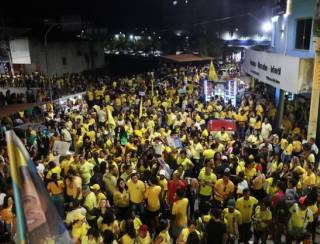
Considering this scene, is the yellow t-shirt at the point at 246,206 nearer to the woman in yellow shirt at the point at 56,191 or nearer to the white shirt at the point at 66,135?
the woman in yellow shirt at the point at 56,191

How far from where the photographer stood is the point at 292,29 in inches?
650

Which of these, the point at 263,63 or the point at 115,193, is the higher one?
the point at 263,63

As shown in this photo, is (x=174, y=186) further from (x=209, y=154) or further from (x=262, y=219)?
(x=209, y=154)

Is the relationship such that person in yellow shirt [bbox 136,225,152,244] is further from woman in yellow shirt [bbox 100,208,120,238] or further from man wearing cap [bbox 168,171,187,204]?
man wearing cap [bbox 168,171,187,204]

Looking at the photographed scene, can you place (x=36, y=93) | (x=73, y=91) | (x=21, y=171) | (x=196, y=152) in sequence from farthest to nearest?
(x=73, y=91), (x=36, y=93), (x=196, y=152), (x=21, y=171)

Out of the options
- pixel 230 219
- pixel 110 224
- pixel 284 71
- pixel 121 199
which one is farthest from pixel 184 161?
pixel 284 71


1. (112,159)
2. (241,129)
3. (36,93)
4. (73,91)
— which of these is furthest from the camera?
(73,91)

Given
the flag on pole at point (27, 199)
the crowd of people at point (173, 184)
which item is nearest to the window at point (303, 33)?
the crowd of people at point (173, 184)

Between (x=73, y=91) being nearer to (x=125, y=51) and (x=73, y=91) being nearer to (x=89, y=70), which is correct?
(x=89, y=70)

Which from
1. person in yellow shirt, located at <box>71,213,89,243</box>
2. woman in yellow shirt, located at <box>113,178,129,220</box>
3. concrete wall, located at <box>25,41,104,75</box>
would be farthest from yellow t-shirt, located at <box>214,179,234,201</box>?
concrete wall, located at <box>25,41,104,75</box>

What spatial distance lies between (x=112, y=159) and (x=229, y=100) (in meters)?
9.05

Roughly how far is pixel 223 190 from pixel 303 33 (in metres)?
9.74

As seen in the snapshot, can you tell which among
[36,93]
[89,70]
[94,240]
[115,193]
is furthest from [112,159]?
[89,70]

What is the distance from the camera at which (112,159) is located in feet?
33.4
